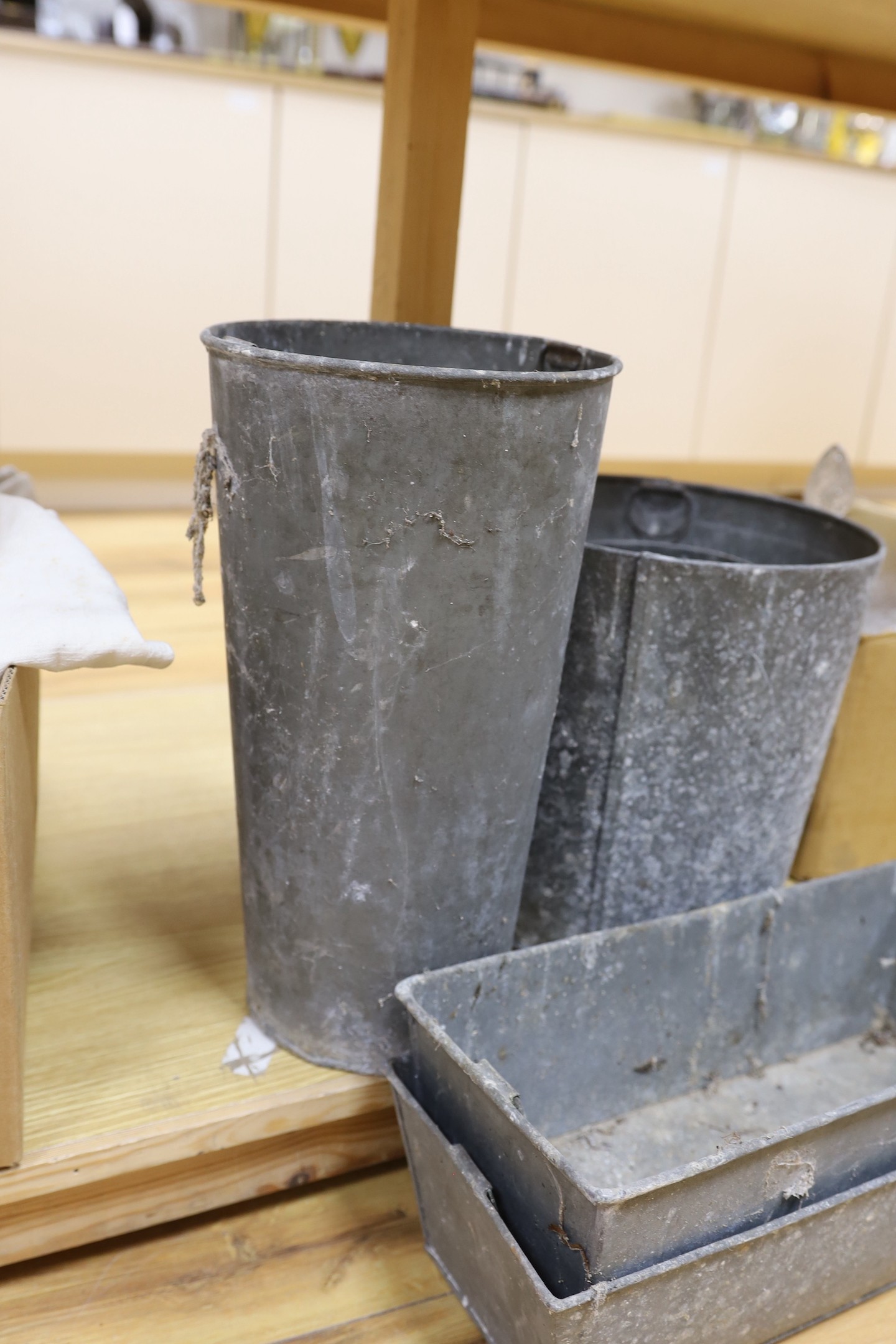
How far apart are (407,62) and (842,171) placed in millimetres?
2358

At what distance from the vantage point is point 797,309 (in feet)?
10.2

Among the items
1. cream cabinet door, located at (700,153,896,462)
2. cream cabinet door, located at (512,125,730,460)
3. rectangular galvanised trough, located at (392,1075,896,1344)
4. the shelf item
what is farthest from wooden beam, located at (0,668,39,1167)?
cream cabinet door, located at (700,153,896,462)

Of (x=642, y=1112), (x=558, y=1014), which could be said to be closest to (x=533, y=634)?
(x=558, y=1014)

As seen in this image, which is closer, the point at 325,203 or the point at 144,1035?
the point at 144,1035

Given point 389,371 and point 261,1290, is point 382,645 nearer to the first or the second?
point 389,371

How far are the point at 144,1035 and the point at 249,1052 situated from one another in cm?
8

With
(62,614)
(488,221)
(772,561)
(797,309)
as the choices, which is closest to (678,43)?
(772,561)

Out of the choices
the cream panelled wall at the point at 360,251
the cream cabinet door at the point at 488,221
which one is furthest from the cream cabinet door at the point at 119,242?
the cream cabinet door at the point at 488,221

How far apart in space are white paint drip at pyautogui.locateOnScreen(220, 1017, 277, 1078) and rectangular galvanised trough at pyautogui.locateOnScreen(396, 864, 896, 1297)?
0.43 ft

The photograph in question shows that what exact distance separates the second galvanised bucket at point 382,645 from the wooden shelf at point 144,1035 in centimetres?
5

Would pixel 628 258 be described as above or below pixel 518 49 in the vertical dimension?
below

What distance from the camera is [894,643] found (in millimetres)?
1143

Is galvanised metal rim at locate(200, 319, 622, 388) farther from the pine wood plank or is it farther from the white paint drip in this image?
the pine wood plank

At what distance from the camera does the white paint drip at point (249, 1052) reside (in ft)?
2.84
